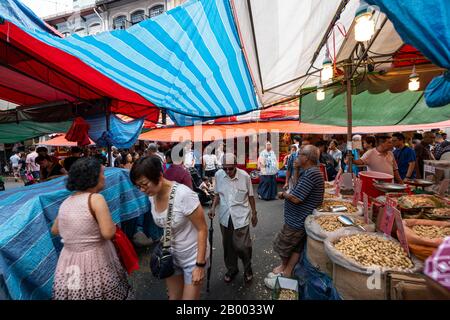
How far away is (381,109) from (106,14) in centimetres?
2166

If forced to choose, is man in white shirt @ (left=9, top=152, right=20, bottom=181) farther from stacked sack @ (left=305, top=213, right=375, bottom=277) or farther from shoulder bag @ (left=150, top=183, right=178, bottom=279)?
stacked sack @ (left=305, top=213, right=375, bottom=277)

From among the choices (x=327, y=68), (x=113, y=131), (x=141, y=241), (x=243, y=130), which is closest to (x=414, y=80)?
(x=327, y=68)

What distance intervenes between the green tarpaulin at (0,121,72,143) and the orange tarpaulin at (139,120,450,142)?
4.13 metres

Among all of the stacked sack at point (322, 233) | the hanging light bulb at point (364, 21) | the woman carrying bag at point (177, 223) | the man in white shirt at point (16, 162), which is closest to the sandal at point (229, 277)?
the stacked sack at point (322, 233)

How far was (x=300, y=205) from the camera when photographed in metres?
2.78

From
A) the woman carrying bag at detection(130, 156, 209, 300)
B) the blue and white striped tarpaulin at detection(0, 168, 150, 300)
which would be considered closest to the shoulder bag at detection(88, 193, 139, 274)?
the woman carrying bag at detection(130, 156, 209, 300)

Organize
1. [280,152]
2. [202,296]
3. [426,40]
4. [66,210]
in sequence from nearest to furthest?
[426,40], [66,210], [202,296], [280,152]

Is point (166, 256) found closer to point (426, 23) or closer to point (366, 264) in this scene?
point (366, 264)

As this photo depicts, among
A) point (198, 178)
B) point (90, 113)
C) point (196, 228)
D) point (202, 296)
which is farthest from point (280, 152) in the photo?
point (196, 228)

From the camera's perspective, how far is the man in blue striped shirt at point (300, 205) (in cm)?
266

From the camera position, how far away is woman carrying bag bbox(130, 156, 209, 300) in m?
1.69

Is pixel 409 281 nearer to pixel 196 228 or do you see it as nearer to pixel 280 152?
pixel 196 228

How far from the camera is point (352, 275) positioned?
157cm
